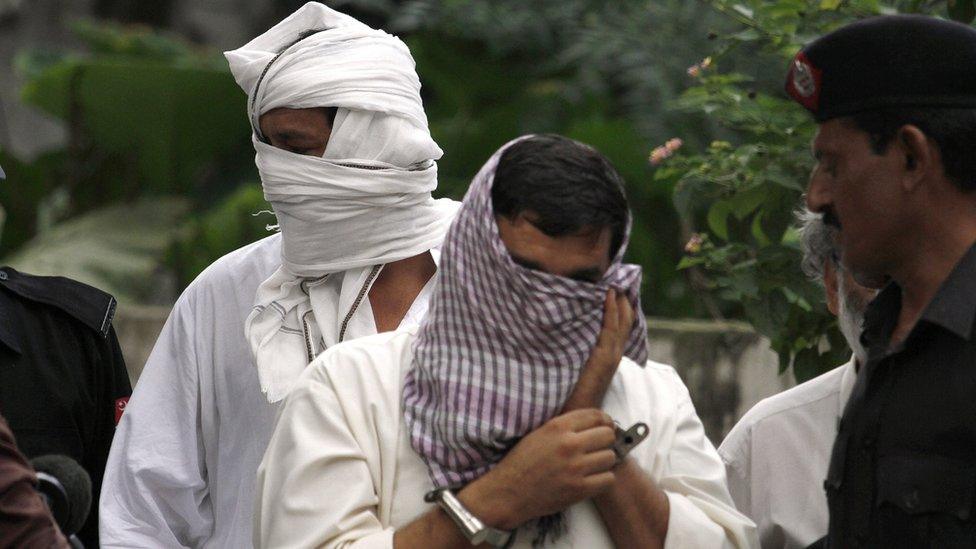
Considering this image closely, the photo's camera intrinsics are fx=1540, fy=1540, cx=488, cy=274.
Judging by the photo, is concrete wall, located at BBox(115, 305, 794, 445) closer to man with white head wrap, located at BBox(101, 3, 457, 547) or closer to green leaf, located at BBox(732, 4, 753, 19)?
green leaf, located at BBox(732, 4, 753, 19)

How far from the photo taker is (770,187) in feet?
13.1

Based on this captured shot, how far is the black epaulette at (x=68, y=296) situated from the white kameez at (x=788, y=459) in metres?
1.45

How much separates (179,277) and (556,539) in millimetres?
6676

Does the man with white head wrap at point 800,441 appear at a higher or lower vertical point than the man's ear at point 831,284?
lower

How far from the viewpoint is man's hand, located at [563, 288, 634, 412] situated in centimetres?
246

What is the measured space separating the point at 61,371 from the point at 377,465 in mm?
1203

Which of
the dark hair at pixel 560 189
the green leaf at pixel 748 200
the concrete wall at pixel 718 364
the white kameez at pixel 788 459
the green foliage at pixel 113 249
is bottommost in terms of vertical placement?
the green foliage at pixel 113 249

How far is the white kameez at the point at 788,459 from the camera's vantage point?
3102 millimetres

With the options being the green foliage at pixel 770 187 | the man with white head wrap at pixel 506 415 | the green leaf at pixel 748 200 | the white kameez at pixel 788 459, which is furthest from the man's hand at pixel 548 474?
the green leaf at pixel 748 200

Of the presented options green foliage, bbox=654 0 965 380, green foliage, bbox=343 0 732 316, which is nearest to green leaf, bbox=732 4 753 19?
green foliage, bbox=654 0 965 380

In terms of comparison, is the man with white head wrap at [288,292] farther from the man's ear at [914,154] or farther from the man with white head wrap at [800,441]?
the man's ear at [914,154]

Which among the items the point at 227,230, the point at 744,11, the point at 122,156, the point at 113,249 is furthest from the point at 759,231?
the point at 122,156

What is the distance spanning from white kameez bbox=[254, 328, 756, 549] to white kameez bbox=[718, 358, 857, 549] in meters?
0.50

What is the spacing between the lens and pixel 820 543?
2.85m
